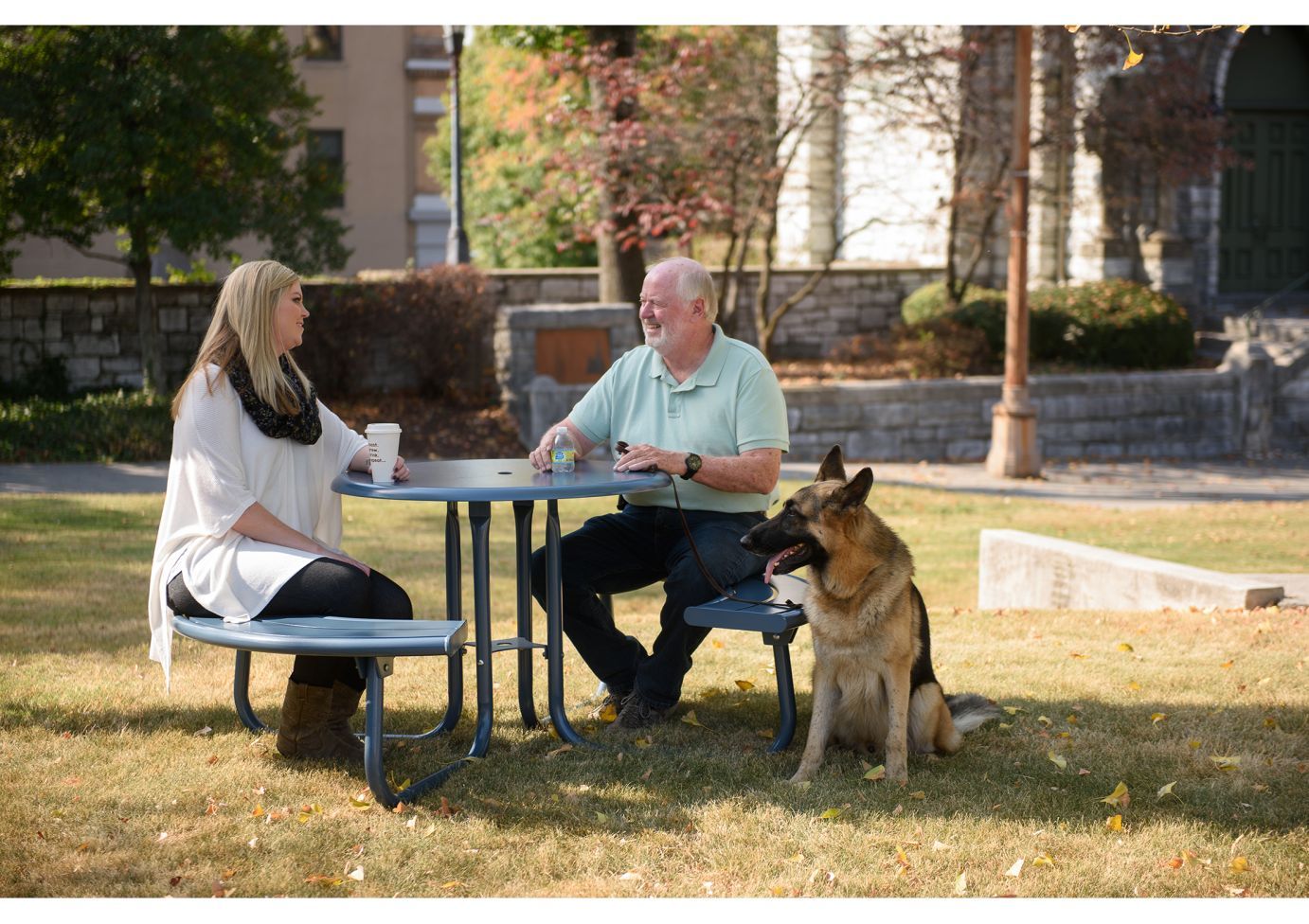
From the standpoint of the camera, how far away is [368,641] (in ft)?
13.4

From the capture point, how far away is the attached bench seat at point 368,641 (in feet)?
13.4

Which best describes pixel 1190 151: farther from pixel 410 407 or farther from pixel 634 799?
pixel 634 799

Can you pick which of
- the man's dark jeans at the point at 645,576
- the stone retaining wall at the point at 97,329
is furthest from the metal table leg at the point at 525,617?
the stone retaining wall at the point at 97,329

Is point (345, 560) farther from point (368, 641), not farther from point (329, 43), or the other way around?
point (329, 43)

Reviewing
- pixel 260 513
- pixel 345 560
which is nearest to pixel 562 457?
pixel 345 560

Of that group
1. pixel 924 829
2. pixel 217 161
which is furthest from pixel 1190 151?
pixel 924 829

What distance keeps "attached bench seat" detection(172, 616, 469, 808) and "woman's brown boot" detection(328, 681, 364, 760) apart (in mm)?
374

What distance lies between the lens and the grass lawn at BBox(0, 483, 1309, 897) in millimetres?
3826

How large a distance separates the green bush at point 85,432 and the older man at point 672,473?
9.10 m

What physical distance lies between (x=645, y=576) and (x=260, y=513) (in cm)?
153

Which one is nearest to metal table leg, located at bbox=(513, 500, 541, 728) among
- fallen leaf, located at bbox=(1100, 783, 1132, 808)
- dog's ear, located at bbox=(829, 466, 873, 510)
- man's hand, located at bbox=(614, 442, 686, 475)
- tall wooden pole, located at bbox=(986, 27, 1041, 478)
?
man's hand, located at bbox=(614, 442, 686, 475)

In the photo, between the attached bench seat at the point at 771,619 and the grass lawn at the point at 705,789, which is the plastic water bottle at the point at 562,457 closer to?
Answer: the attached bench seat at the point at 771,619

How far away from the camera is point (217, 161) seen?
14555 mm

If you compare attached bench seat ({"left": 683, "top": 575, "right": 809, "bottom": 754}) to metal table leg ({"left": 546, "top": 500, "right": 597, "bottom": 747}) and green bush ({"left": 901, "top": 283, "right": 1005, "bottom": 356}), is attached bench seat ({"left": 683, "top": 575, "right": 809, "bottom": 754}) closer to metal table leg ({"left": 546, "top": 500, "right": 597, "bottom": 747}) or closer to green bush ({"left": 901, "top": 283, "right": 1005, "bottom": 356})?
metal table leg ({"left": 546, "top": 500, "right": 597, "bottom": 747})
